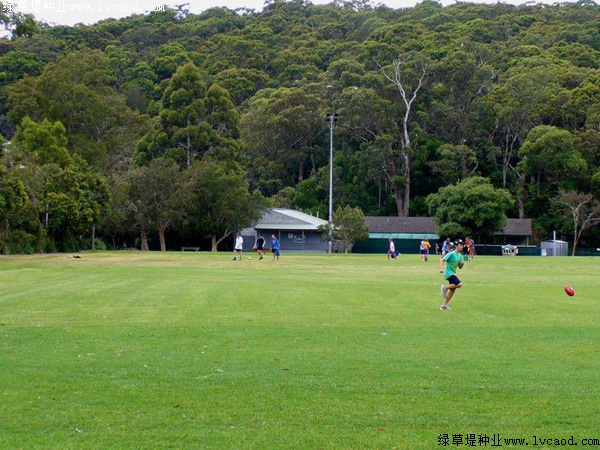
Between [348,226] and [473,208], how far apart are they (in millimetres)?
13270

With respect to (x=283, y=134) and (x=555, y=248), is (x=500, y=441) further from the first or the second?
(x=283, y=134)

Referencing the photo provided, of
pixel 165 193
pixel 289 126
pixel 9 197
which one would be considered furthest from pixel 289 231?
pixel 9 197

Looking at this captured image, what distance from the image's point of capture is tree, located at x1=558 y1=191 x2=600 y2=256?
269 ft

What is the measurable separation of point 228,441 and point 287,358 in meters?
4.40

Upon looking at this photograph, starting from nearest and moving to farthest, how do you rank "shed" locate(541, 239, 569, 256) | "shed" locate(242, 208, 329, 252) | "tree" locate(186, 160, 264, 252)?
"tree" locate(186, 160, 264, 252), "shed" locate(541, 239, 569, 256), "shed" locate(242, 208, 329, 252)

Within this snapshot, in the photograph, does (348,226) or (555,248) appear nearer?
(348,226)

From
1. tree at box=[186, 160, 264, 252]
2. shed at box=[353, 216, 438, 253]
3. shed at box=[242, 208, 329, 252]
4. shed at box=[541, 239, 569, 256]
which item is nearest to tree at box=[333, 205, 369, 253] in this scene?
shed at box=[242, 208, 329, 252]

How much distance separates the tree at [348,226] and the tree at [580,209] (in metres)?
22.8

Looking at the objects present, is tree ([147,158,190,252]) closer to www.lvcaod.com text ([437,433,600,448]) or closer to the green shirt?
the green shirt

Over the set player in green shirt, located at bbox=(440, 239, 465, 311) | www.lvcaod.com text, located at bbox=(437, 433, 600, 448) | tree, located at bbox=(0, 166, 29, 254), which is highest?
tree, located at bbox=(0, 166, 29, 254)

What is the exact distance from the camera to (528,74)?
91562 mm

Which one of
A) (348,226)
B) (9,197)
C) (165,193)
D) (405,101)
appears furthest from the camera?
(405,101)

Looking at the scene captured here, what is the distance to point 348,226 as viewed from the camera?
76750 mm

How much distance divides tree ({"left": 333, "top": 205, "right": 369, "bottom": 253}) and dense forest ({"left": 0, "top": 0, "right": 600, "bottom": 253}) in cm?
803
